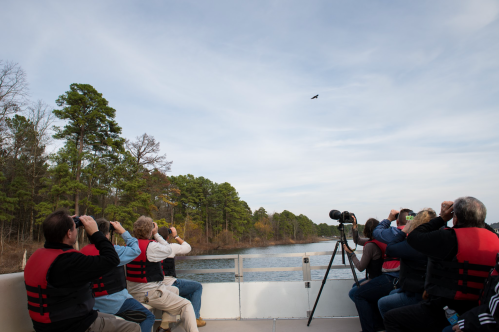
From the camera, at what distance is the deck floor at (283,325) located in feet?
13.3

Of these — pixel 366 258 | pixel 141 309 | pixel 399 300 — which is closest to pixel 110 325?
pixel 141 309

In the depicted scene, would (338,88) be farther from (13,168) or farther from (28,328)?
(13,168)

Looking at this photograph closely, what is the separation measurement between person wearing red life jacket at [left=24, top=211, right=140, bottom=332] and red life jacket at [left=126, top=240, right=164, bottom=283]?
1.19m

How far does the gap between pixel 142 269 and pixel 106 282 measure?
0.61 m

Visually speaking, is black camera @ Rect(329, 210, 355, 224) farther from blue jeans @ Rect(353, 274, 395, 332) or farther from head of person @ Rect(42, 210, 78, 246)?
head of person @ Rect(42, 210, 78, 246)

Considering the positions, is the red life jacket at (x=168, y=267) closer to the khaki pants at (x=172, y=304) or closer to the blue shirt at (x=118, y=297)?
the khaki pants at (x=172, y=304)

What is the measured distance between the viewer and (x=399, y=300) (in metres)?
2.89

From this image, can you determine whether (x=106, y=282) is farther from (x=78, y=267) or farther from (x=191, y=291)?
(x=191, y=291)

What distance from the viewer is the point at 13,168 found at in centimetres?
2903

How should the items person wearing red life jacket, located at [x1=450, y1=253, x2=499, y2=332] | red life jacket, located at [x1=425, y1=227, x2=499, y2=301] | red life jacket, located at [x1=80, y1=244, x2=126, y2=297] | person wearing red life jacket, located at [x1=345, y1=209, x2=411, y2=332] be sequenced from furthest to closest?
person wearing red life jacket, located at [x1=345, y1=209, x2=411, y2=332] → red life jacket, located at [x1=80, y1=244, x2=126, y2=297] → red life jacket, located at [x1=425, y1=227, x2=499, y2=301] → person wearing red life jacket, located at [x1=450, y1=253, x2=499, y2=332]

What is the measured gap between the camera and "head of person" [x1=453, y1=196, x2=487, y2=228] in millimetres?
2189

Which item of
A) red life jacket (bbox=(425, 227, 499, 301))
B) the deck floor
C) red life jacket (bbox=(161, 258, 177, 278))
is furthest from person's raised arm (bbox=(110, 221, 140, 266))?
red life jacket (bbox=(425, 227, 499, 301))

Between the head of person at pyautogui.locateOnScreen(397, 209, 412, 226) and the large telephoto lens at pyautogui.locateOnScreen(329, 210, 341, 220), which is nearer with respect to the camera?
the head of person at pyautogui.locateOnScreen(397, 209, 412, 226)

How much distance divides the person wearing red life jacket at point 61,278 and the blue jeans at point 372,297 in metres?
2.63
